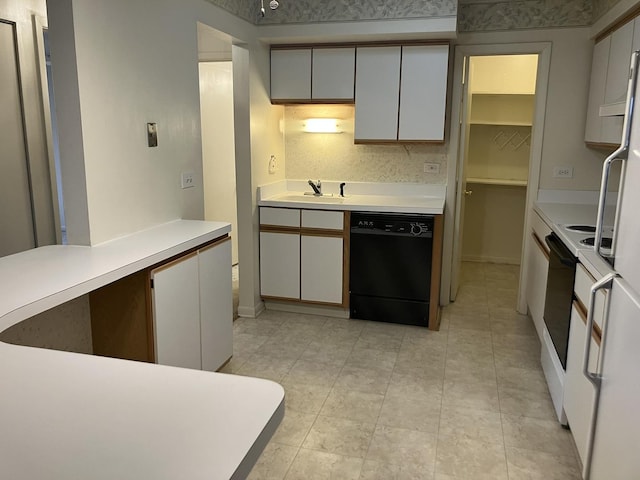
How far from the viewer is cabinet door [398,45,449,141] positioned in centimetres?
388

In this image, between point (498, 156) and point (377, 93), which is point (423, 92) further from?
point (498, 156)

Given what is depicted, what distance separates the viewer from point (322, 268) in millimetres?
4137

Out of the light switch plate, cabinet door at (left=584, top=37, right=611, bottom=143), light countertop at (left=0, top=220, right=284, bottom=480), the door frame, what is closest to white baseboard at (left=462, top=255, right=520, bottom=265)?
the door frame

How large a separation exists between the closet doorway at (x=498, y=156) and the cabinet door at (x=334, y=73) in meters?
1.93

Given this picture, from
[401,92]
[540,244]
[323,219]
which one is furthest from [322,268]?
[540,244]

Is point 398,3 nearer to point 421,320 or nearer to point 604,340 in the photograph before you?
point 421,320

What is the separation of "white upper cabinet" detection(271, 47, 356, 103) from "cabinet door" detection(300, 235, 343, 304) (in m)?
1.15

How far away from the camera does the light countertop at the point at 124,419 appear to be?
0.86 meters

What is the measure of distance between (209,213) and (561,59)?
11.2ft

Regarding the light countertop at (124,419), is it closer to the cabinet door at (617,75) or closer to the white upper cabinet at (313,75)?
the cabinet door at (617,75)

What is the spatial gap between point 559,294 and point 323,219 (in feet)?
6.07

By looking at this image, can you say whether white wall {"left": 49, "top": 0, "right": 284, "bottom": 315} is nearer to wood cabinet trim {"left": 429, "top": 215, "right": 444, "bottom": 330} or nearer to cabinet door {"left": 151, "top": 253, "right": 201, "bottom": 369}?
cabinet door {"left": 151, "top": 253, "right": 201, "bottom": 369}

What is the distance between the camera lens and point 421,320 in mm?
4004

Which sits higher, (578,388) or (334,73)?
(334,73)
